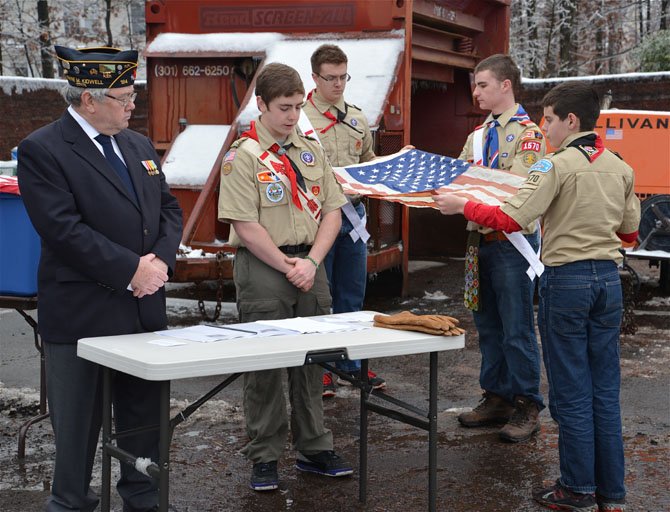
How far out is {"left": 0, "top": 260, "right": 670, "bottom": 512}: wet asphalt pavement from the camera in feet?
14.7

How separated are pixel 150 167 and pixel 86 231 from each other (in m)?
0.49

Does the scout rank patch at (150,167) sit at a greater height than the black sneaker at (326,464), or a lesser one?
greater

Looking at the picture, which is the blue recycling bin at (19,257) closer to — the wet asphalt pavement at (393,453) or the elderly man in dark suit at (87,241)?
the wet asphalt pavement at (393,453)

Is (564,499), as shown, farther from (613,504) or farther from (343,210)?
(343,210)

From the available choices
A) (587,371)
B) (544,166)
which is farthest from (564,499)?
(544,166)

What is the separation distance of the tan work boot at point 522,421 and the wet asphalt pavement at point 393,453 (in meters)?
0.06

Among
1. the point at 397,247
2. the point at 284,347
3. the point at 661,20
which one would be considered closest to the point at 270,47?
the point at 397,247

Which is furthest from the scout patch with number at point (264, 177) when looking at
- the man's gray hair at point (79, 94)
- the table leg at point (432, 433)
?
the table leg at point (432, 433)

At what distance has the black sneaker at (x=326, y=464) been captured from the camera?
Answer: 4727 mm

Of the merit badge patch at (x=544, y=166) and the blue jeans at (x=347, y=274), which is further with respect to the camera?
the blue jeans at (x=347, y=274)

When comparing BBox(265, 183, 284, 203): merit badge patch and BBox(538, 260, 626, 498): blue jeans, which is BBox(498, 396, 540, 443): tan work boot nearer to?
BBox(538, 260, 626, 498): blue jeans

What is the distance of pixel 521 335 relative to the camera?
515 cm

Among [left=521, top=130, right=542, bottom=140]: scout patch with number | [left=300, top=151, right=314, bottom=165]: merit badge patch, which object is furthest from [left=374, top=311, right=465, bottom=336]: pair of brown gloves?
[left=521, top=130, right=542, bottom=140]: scout patch with number

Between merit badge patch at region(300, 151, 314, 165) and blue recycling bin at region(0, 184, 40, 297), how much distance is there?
1479 mm
